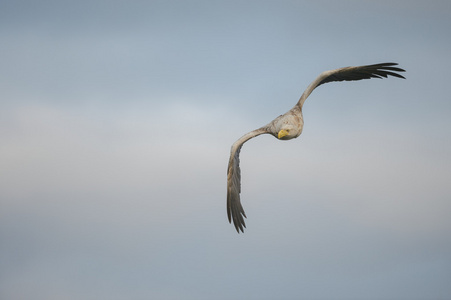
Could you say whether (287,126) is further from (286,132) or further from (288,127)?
(286,132)

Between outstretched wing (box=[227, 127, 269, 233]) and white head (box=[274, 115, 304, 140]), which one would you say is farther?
outstretched wing (box=[227, 127, 269, 233])

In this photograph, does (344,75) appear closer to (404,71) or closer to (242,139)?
(404,71)

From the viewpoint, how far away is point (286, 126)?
1427 centimetres

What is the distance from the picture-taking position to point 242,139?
52.1 feet

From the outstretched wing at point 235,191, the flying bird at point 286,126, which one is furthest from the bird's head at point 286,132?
the outstretched wing at point 235,191

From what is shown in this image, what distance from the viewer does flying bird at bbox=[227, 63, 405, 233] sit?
1449 centimetres

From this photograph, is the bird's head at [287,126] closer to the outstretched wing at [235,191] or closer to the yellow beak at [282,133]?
the yellow beak at [282,133]

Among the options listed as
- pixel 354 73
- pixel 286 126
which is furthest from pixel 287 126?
pixel 354 73

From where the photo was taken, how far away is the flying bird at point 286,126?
47.5ft

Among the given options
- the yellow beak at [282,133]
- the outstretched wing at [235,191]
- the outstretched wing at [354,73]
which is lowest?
the outstretched wing at [235,191]

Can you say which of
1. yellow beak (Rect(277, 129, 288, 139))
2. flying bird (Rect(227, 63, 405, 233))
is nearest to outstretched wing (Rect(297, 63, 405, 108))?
flying bird (Rect(227, 63, 405, 233))

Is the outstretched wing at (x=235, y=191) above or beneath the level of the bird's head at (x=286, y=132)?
beneath

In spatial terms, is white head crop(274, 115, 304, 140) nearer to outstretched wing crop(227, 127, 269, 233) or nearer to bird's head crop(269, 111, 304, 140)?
bird's head crop(269, 111, 304, 140)

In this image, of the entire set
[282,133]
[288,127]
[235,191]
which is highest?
[288,127]
